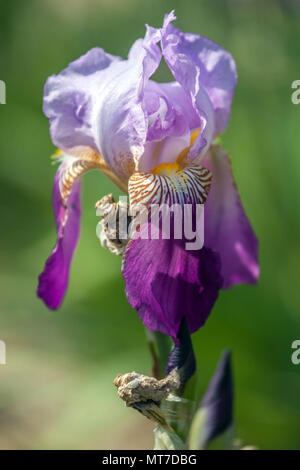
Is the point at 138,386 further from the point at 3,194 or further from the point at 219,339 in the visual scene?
the point at 3,194

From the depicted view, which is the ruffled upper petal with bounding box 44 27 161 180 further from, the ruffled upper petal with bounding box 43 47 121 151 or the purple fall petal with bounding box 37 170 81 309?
the purple fall petal with bounding box 37 170 81 309

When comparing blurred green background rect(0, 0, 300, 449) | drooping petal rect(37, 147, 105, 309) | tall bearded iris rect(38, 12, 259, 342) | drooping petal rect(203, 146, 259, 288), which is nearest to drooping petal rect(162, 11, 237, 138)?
tall bearded iris rect(38, 12, 259, 342)

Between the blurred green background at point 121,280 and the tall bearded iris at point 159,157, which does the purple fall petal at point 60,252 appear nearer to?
the tall bearded iris at point 159,157

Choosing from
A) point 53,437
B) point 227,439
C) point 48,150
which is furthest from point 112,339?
point 227,439

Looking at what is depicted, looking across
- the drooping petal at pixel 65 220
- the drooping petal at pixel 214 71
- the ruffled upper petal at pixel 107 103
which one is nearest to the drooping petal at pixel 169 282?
the ruffled upper petal at pixel 107 103

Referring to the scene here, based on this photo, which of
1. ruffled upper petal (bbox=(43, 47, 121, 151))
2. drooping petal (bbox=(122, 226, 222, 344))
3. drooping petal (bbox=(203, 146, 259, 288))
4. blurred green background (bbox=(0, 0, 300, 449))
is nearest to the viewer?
drooping petal (bbox=(122, 226, 222, 344))

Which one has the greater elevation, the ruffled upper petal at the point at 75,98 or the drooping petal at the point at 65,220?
the ruffled upper petal at the point at 75,98

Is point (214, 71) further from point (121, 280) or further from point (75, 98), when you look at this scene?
point (121, 280)

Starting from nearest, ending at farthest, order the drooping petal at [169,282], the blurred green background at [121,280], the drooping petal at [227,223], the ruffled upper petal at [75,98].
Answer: the drooping petal at [169,282], the ruffled upper petal at [75,98], the drooping petal at [227,223], the blurred green background at [121,280]

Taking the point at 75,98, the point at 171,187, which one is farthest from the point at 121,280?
the point at 171,187
